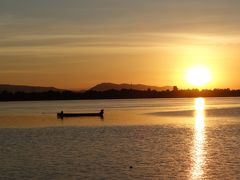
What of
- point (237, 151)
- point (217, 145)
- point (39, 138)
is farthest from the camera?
point (39, 138)

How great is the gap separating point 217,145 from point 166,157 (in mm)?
8670

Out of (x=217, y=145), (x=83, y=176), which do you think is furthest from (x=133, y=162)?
(x=217, y=145)

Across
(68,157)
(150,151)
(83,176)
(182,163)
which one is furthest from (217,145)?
(83,176)

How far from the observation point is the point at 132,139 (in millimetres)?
45594

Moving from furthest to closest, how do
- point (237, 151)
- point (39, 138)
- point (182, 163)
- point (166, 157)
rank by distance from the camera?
point (39, 138) → point (237, 151) → point (166, 157) → point (182, 163)

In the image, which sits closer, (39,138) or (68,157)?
(68,157)

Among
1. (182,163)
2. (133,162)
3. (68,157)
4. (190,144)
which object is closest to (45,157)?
(68,157)

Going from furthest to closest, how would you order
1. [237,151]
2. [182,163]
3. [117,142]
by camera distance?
[117,142] → [237,151] → [182,163]

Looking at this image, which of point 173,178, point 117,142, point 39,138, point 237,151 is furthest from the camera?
point 39,138

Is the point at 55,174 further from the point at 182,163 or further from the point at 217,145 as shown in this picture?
the point at 217,145

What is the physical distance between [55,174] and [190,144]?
17.4m

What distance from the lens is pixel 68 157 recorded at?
32875 millimetres

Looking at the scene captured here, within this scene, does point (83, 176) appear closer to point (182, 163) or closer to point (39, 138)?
point (182, 163)

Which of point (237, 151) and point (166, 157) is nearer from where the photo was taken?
point (166, 157)
